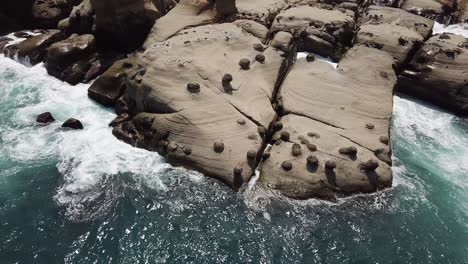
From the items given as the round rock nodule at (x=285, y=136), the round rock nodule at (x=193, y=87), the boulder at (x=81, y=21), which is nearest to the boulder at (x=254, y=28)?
the round rock nodule at (x=193, y=87)

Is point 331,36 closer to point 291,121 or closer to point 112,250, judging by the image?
point 291,121

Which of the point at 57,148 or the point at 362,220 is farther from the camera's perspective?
the point at 57,148

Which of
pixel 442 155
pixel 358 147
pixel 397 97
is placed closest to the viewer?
pixel 358 147

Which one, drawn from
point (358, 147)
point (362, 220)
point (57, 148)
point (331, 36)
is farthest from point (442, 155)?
point (57, 148)

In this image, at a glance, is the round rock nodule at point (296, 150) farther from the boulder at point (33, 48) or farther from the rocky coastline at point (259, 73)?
the boulder at point (33, 48)

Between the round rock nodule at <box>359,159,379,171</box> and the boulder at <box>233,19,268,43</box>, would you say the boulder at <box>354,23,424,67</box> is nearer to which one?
the boulder at <box>233,19,268,43</box>

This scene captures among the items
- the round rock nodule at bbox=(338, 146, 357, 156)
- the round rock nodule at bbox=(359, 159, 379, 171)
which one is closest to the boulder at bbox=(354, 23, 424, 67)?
the round rock nodule at bbox=(338, 146, 357, 156)

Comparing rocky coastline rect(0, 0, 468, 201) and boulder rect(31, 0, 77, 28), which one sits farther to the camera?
boulder rect(31, 0, 77, 28)
